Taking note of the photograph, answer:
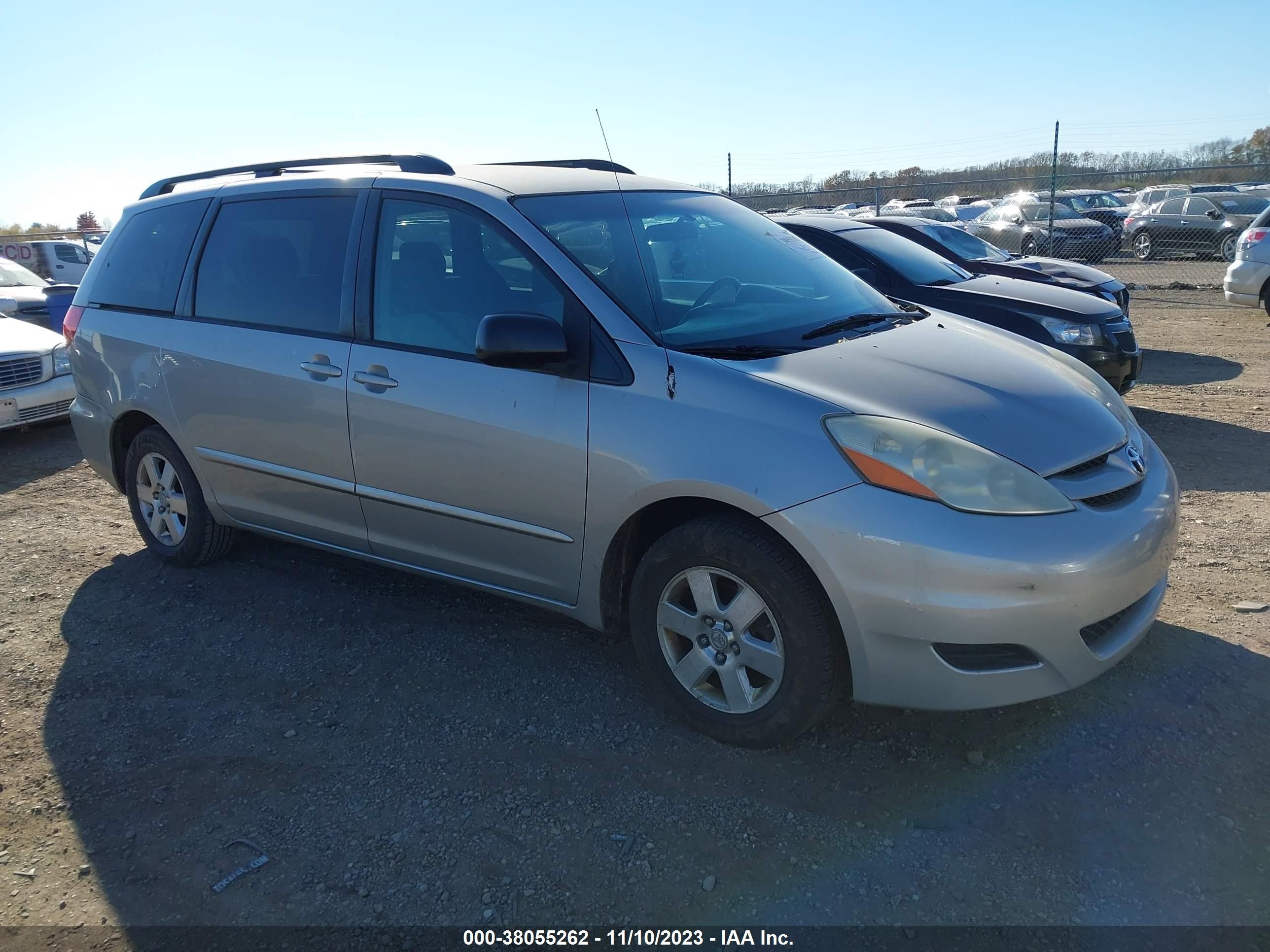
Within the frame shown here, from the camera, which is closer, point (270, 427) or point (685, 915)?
point (685, 915)

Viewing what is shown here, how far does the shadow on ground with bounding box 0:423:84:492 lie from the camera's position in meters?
6.96

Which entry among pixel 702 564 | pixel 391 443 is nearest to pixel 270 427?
pixel 391 443

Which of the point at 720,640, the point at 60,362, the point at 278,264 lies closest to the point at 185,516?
the point at 278,264

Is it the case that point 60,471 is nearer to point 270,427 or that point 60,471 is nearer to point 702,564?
point 270,427

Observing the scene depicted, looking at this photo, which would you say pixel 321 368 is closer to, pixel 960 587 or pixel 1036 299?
pixel 960 587

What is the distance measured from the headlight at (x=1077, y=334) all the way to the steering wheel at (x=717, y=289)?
4.27 m

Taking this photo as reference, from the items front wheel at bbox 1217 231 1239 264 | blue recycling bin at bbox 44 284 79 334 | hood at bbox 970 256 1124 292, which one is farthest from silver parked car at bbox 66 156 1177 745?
front wheel at bbox 1217 231 1239 264

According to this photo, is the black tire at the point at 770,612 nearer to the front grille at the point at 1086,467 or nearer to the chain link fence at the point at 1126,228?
the front grille at the point at 1086,467

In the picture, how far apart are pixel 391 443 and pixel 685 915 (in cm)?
203

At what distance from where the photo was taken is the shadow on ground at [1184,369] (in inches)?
338

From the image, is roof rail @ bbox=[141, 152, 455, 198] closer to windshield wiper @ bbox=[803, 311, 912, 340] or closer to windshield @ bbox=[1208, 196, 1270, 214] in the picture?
windshield wiper @ bbox=[803, 311, 912, 340]

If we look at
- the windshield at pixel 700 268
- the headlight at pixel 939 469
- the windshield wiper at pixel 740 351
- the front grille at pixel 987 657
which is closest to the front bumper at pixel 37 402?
the windshield at pixel 700 268

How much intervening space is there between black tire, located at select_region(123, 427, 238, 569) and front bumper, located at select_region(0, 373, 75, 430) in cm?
309

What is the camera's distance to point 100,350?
483cm
